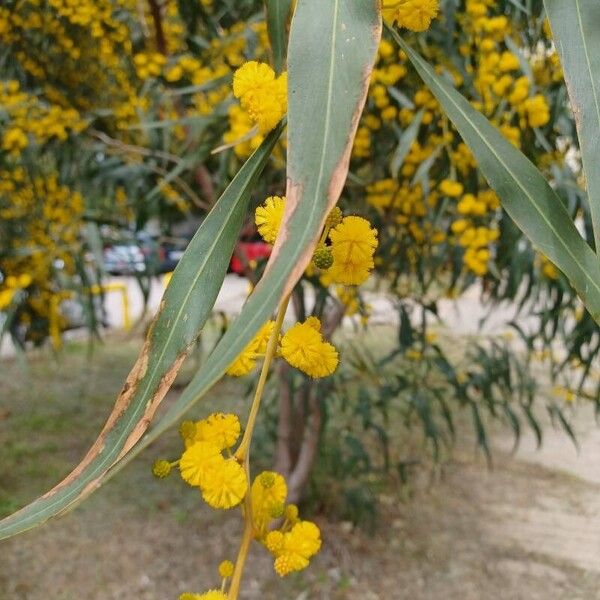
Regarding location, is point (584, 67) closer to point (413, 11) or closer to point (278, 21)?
point (413, 11)

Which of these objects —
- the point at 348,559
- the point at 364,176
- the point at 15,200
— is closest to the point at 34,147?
the point at 15,200

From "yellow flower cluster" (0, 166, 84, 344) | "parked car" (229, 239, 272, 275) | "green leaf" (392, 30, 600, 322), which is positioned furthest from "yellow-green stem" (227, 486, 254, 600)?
"yellow flower cluster" (0, 166, 84, 344)

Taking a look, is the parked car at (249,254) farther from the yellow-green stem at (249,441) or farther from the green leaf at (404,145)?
A: the yellow-green stem at (249,441)

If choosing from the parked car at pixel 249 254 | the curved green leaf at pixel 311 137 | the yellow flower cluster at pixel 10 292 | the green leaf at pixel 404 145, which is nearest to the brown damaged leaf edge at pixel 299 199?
the curved green leaf at pixel 311 137

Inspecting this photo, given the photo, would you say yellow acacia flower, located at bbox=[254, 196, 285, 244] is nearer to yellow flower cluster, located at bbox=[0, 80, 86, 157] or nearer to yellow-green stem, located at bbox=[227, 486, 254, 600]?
yellow-green stem, located at bbox=[227, 486, 254, 600]

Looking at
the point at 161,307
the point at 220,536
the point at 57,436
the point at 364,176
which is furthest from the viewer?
the point at 57,436

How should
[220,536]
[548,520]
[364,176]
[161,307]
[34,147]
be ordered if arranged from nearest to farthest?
1. [161,307]
2. [364,176]
3. [34,147]
4. [220,536]
5. [548,520]

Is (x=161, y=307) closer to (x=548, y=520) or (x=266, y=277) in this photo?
(x=266, y=277)
